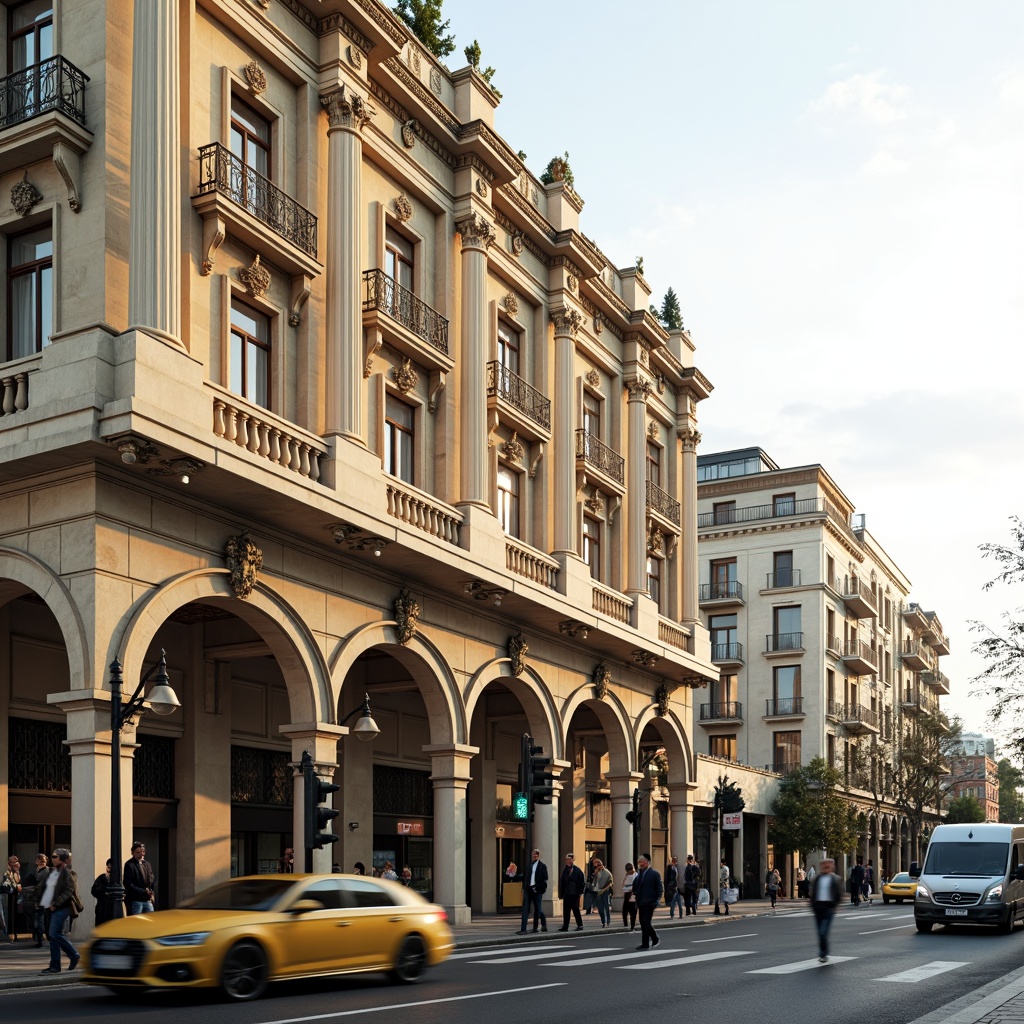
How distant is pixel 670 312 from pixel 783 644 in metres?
31.0

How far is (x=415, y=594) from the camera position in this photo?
28.5 m

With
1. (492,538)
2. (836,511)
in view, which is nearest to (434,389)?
(492,538)

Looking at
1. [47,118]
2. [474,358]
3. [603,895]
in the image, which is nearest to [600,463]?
[474,358]

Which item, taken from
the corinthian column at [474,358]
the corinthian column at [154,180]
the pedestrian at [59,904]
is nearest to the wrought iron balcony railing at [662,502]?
the corinthian column at [474,358]

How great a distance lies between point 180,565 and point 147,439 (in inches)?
109

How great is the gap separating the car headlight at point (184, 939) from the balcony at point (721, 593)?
204 feet

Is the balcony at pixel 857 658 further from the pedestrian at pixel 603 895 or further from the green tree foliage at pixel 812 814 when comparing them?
the pedestrian at pixel 603 895

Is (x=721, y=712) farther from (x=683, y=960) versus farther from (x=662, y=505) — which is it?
(x=683, y=960)

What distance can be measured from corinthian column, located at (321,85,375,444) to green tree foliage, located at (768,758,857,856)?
45.1 meters

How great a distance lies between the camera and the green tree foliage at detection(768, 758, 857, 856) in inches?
2569

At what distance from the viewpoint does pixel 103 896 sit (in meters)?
18.6

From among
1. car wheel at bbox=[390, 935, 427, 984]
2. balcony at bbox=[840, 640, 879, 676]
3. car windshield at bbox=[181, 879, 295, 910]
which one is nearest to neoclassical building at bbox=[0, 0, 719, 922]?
car windshield at bbox=[181, 879, 295, 910]

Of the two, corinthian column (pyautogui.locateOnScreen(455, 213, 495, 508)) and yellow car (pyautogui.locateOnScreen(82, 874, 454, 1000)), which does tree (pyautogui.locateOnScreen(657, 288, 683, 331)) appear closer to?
corinthian column (pyautogui.locateOnScreen(455, 213, 495, 508))

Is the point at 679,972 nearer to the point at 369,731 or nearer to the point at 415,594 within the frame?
the point at 369,731
